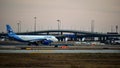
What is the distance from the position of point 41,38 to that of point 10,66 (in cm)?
7260

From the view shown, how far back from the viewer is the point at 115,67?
3456 centimetres

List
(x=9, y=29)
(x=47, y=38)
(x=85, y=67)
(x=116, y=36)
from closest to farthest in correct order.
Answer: (x=85, y=67) < (x=47, y=38) < (x=9, y=29) < (x=116, y=36)

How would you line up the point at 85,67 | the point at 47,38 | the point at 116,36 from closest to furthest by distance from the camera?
the point at 85,67, the point at 47,38, the point at 116,36

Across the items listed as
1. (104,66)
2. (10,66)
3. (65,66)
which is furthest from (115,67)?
(10,66)

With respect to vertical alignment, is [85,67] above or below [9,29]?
below

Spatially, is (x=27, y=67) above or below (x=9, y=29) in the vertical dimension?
below

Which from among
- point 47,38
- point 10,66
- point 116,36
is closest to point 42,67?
point 10,66

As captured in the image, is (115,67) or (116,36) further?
(116,36)

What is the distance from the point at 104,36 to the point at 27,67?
168 metres

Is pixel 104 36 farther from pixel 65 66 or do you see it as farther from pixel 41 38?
pixel 65 66

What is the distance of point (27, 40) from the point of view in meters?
108

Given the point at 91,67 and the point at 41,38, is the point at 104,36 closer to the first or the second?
Result: the point at 41,38

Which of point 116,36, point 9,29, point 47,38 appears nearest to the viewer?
point 47,38

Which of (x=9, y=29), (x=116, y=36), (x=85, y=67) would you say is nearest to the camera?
(x=85, y=67)
